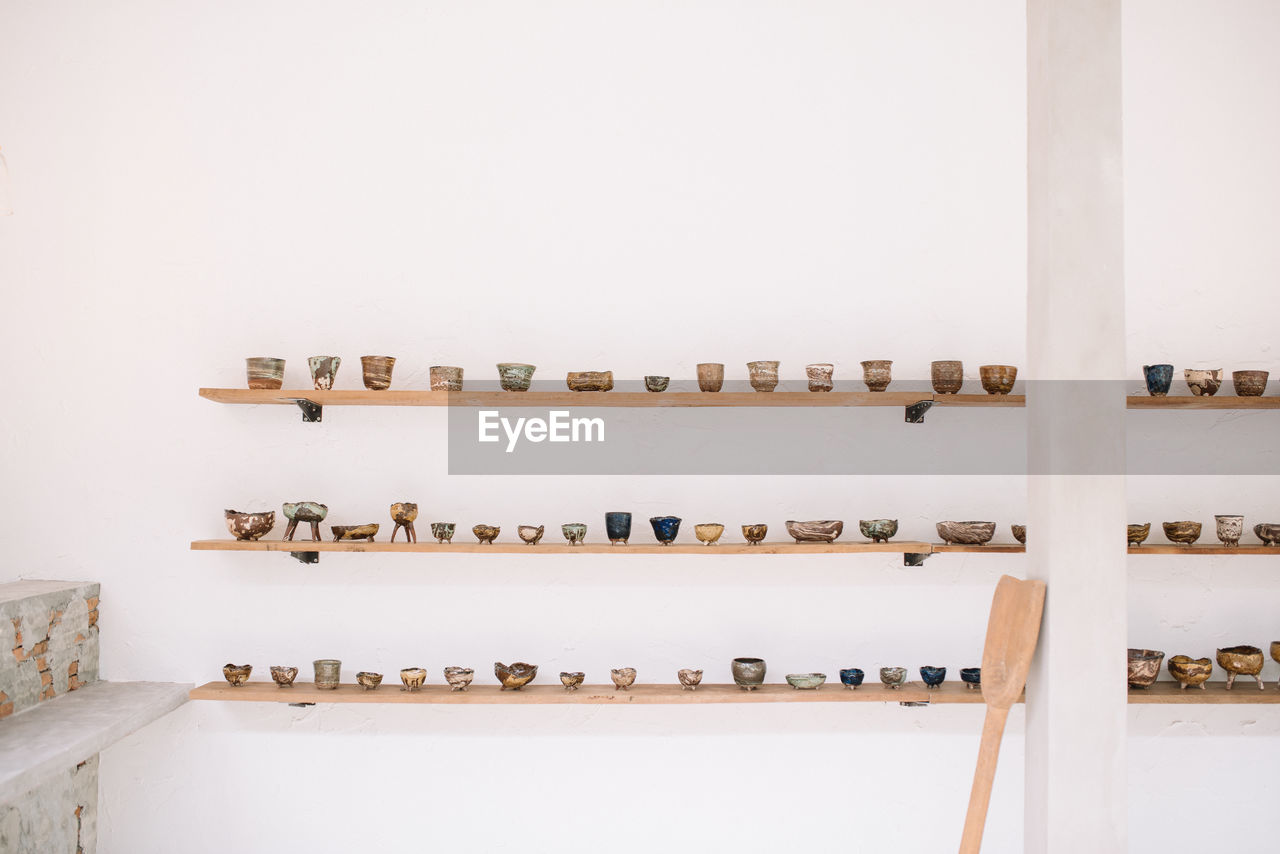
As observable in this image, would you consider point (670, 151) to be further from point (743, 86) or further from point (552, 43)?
point (552, 43)

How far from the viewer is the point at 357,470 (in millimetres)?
2826

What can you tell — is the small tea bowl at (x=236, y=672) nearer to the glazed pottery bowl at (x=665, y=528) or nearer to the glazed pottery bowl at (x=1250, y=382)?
the glazed pottery bowl at (x=665, y=528)

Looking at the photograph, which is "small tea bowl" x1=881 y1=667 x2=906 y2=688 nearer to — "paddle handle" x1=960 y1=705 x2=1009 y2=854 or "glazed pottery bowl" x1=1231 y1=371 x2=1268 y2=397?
"paddle handle" x1=960 y1=705 x2=1009 y2=854

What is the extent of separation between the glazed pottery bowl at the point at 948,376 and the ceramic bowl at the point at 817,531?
0.55m

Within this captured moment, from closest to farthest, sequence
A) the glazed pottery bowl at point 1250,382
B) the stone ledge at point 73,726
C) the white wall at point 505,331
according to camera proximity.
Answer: the stone ledge at point 73,726 → the glazed pottery bowl at point 1250,382 → the white wall at point 505,331

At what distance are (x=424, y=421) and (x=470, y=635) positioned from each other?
2.44ft

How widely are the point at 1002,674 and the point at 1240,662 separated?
1.61 meters

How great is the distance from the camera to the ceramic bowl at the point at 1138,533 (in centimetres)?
265

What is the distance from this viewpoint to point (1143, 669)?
102 inches

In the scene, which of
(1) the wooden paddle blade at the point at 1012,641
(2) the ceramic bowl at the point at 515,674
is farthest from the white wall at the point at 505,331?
(1) the wooden paddle blade at the point at 1012,641

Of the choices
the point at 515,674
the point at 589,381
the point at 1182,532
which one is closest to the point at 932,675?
the point at 1182,532

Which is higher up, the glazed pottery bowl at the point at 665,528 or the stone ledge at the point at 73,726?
the glazed pottery bowl at the point at 665,528

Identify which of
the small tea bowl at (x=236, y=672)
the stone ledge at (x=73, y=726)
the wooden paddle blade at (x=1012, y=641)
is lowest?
the stone ledge at (x=73, y=726)

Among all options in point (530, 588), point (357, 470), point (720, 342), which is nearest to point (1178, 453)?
point (720, 342)
